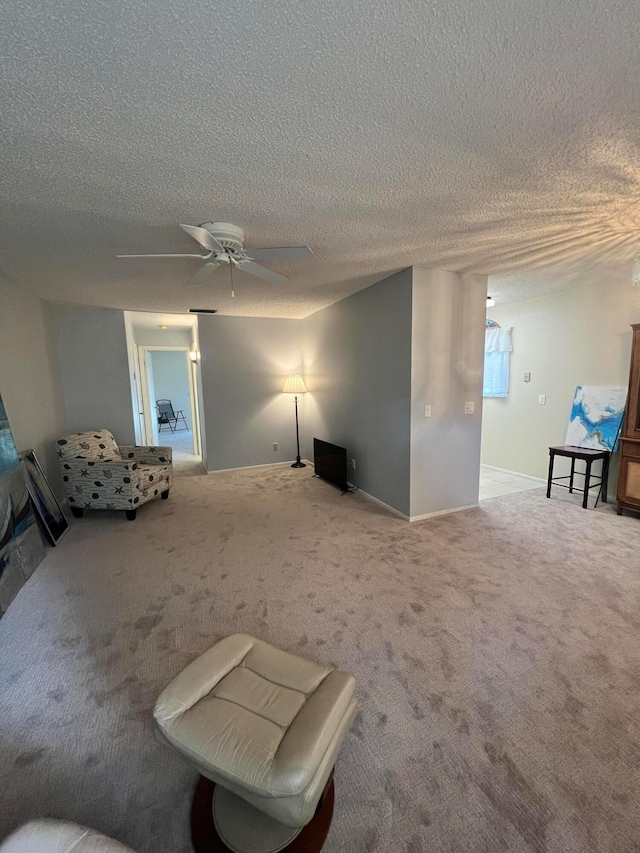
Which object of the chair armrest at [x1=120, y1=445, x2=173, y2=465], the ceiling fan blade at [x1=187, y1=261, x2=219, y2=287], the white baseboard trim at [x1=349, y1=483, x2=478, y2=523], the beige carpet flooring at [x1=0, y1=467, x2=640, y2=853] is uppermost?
the ceiling fan blade at [x1=187, y1=261, x2=219, y2=287]

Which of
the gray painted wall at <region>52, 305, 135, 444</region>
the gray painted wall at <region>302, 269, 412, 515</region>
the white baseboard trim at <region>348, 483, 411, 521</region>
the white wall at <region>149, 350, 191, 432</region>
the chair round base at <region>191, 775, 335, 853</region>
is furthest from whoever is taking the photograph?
the white wall at <region>149, 350, 191, 432</region>

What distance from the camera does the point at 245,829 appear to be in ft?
3.63

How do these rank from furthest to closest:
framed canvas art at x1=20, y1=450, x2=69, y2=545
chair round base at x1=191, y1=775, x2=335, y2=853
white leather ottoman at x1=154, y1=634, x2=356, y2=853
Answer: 1. framed canvas art at x1=20, y1=450, x2=69, y2=545
2. chair round base at x1=191, y1=775, x2=335, y2=853
3. white leather ottoman at x1=154, y1=634, x2=356, y2=853

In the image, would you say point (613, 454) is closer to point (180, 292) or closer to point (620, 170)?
point (620, 170)

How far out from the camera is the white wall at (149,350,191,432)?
9.98 meters

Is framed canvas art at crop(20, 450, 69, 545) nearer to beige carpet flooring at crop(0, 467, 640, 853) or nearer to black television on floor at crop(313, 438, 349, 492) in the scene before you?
beige carpet flooring at crop(0, 467, 640, 853)

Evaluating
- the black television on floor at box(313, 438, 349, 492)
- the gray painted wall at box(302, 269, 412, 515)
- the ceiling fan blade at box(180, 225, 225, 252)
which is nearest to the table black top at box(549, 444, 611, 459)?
the gray painted wall at box(302, 269, 412, 515)

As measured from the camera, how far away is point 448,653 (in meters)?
1.84

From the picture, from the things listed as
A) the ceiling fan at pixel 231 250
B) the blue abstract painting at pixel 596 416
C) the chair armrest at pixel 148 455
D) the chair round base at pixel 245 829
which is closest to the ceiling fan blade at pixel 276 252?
the ceiling fan at pixel 231 250

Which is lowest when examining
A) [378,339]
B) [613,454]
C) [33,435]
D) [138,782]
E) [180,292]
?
[138,782]

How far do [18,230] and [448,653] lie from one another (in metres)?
3.55

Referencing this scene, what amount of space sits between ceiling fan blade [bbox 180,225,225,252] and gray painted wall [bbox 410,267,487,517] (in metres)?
1.83

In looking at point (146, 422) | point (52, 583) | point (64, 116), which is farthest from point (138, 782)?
point (146, 422)

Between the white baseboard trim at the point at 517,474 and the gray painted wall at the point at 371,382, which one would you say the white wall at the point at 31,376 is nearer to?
the gray painted wall at the point at 371,382
